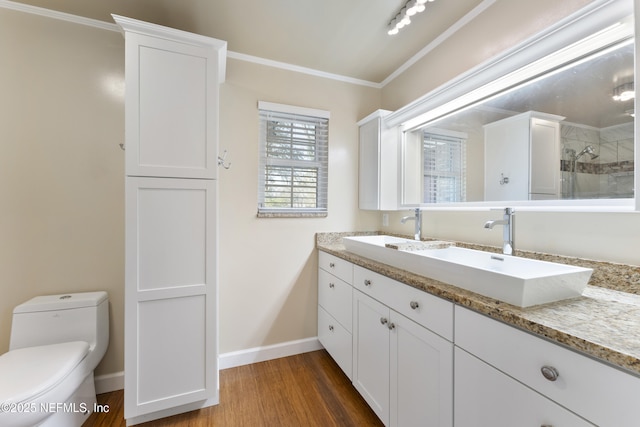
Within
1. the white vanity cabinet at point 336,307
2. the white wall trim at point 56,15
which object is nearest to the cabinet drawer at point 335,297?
the white vanity cabinet at point 336,307

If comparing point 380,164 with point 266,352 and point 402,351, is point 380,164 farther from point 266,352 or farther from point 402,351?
point 266,352

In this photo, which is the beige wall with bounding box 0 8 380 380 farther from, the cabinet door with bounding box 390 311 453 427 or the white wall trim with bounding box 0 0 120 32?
the cabinet door with bounding box 390 311 453 427

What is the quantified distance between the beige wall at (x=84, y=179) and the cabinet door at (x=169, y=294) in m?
0.49

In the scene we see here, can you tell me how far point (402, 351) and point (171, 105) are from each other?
1764mm

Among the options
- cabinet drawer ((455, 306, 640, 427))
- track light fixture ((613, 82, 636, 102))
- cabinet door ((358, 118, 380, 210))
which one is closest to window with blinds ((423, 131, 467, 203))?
cabinet door ((358, 118, 380, 210))

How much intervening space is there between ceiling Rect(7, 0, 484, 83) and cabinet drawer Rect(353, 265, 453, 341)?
5.15ft

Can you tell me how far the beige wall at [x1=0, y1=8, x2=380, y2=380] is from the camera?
1.59m

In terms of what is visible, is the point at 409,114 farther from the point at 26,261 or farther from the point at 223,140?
the point at 26,261

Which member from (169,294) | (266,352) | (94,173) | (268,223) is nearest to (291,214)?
(268,223)

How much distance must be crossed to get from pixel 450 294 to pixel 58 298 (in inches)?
86.2

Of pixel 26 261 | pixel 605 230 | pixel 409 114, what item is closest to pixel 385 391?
pixel 605 230

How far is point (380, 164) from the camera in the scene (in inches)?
84.6

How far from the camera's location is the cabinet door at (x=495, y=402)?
67 centimetres

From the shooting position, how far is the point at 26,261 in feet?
5.28
